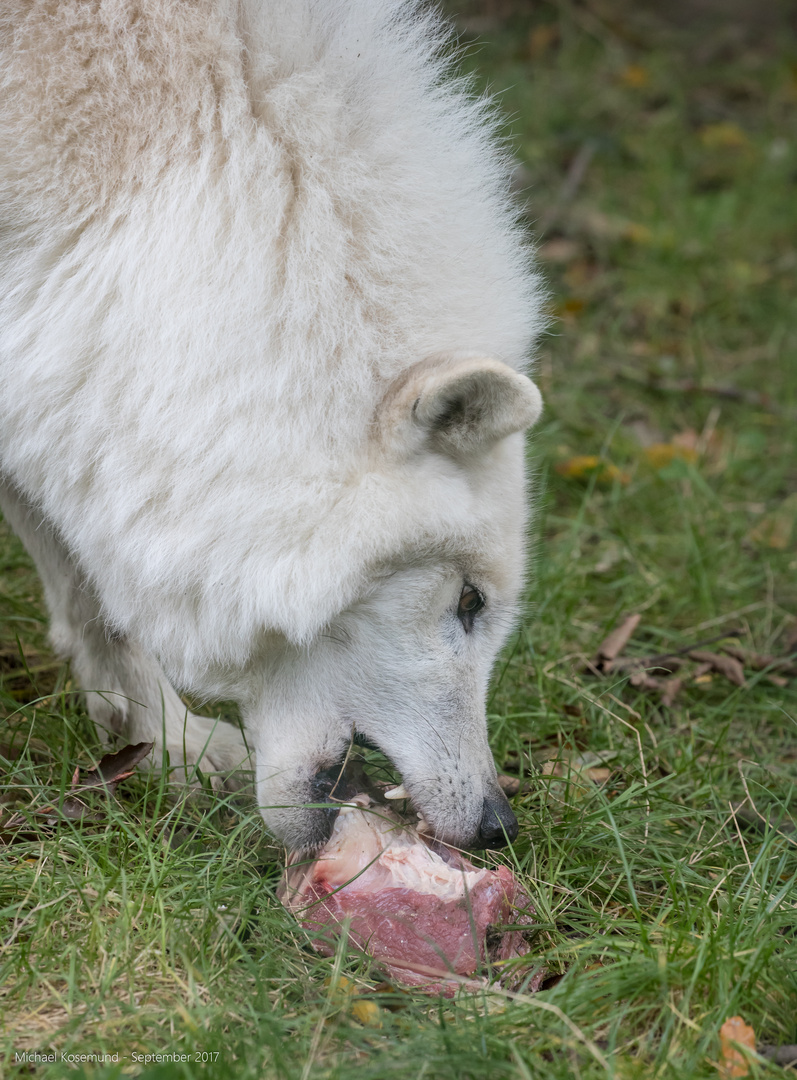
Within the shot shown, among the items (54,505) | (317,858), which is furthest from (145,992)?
(54,505)

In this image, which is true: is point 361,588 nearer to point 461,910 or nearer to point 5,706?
point 461,910

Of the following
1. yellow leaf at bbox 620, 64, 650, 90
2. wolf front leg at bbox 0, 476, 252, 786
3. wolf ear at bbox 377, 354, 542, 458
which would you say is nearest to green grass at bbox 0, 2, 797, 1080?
wolf front leg at bbox 0, 476, 252, 786

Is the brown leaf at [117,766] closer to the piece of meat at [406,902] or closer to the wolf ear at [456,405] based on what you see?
the piece of meat at [406,902]

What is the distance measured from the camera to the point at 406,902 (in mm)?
2689

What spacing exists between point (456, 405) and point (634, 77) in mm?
7209

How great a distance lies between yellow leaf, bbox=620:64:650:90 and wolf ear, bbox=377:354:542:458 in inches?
277

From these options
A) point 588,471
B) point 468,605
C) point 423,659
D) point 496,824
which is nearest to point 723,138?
point 588,471

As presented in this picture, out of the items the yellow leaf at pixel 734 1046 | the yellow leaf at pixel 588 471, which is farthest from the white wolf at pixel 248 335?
the yellow leaf at pixel 588 471

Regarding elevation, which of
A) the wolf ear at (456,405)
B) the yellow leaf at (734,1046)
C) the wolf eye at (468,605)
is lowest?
the yellow leaf at (734,1046)

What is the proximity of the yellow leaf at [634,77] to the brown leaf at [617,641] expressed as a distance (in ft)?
19.5

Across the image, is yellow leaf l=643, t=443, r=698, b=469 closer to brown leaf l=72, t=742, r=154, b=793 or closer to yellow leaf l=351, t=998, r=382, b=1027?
brown leaf l=72, t=742, r=154, b=793

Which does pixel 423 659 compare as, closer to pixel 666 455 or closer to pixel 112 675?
pixel 112 675

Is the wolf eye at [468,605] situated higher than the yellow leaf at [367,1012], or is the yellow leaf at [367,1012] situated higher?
the wolf eye at [468,605]

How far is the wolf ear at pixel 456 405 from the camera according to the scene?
253cm
